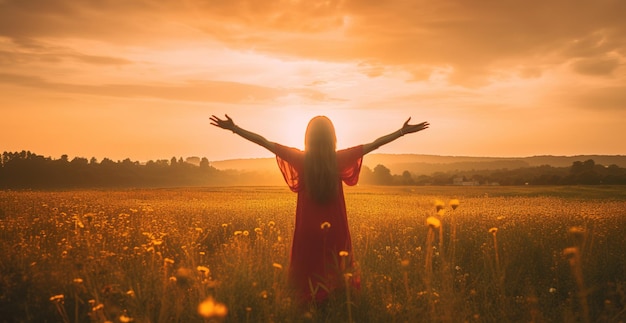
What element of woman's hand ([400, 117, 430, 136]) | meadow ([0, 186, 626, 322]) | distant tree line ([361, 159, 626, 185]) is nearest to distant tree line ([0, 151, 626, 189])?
distant tree line ([361, 159, 626, 185])

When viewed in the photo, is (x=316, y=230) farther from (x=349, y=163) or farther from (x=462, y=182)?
(x=462, y=182)

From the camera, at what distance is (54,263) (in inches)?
187

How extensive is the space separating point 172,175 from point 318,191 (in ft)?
196

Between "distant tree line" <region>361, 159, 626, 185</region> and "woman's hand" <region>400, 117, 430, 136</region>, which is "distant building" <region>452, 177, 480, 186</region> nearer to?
"distant tree line" <region>361, 159, 626, 185</region>

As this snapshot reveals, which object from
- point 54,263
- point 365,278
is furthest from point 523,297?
point 54,263

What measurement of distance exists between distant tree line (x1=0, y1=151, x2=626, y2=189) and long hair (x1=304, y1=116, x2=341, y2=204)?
43985 millimetres

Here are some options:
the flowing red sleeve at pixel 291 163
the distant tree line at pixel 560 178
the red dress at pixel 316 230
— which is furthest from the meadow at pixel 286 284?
the distant tree line at pixel 560 178

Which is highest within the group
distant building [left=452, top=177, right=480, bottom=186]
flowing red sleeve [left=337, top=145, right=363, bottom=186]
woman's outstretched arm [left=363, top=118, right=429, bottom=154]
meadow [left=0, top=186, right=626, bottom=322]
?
woman's outstretched arm [left=363, top=118, right=429, bottom=154]

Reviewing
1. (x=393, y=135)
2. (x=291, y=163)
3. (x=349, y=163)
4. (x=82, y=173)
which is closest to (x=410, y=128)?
(x=393, y=135)

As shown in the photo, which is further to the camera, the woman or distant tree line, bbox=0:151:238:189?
distant tree line, bbox=0:151:238:189

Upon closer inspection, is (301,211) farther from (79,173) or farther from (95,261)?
(79,173)

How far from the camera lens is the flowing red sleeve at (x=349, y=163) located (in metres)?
5.07

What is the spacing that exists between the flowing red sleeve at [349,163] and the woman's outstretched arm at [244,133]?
0.81 m

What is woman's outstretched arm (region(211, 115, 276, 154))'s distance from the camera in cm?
516
